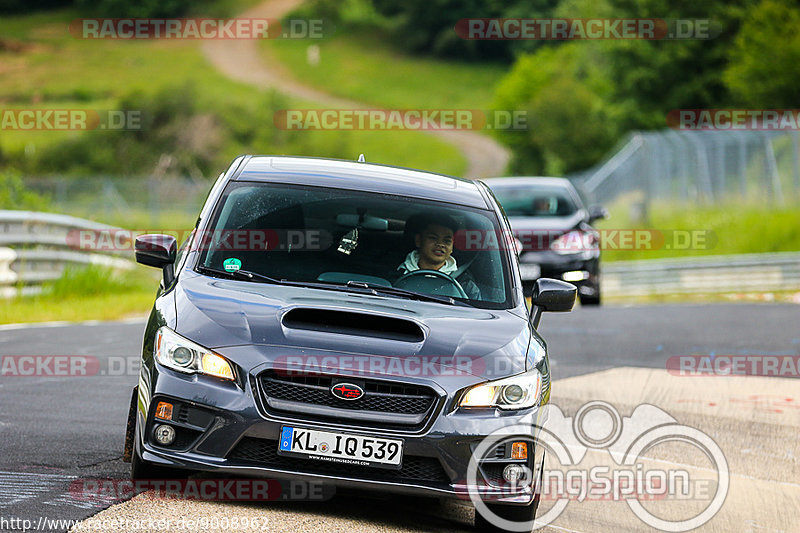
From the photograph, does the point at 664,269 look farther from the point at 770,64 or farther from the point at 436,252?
the point at 770,64

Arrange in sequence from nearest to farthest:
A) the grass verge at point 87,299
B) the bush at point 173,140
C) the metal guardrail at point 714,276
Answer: the grass verge at point 87,299 → the metal guardrail at point 714,276 → the bush at point 173,140

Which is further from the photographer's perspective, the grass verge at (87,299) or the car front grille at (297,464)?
the grass verge at (87,299)

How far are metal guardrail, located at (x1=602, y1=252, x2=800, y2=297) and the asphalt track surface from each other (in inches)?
326

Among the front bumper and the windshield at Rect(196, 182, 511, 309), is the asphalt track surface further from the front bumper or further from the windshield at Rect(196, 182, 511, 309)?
the windshield at Rect(196, 182, 511, 309)

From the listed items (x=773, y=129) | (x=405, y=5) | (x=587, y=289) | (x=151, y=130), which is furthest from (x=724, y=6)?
(x=405, y=5)

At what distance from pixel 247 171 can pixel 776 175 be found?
26.5 metres

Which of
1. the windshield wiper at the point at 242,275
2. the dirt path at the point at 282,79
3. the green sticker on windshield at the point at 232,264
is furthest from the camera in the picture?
the dirt path at the point at 282,79

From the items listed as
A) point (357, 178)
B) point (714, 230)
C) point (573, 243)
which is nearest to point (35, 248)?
point (573, 243)

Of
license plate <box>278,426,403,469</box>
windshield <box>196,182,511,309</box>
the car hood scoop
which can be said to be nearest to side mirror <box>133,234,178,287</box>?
windshield <box>196,182,511,309</box>

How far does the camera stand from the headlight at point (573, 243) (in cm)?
1881

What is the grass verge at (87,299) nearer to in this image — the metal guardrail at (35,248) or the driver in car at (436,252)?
the metal guardrail at (35,248)

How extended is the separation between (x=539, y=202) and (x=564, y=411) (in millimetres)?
9892

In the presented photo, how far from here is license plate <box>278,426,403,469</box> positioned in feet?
19.4

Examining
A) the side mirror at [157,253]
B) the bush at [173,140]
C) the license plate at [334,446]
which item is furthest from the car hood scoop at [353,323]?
the bush at [173,140]
